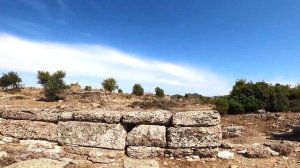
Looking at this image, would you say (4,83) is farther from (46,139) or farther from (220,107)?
(46,139)

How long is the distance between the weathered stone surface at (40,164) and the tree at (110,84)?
36146mm

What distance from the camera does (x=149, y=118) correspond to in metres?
8.29

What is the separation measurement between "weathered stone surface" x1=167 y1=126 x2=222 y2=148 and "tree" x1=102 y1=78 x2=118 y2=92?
36019 mm

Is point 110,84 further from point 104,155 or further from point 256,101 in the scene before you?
point 104,155

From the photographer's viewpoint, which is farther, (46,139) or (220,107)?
(220,107)

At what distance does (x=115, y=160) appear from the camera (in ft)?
26.0

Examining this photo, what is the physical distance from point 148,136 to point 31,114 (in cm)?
331

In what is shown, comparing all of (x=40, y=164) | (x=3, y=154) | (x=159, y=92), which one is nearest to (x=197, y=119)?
(x=40, y=164)

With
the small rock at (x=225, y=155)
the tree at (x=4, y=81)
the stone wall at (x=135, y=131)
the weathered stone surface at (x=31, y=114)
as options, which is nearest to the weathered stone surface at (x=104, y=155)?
the stone wall at (x=135, y=131)

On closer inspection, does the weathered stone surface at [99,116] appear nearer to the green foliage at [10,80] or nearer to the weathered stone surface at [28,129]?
the weathered stone surface at [28,129]

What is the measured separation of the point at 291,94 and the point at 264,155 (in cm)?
2086

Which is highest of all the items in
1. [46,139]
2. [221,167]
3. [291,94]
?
[291,94]

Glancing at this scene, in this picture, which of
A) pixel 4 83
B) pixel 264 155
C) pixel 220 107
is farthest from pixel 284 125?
pixel 4 83

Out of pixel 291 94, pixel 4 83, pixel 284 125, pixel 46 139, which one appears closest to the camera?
pixel 46 139
